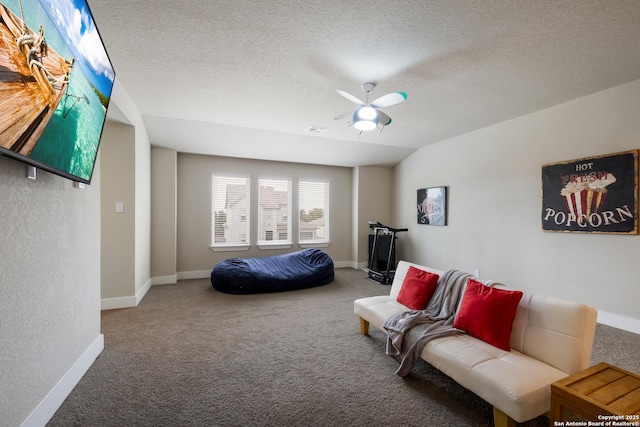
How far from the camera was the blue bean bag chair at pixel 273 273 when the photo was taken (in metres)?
4.41

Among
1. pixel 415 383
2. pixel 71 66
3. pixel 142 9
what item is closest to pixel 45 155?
pixel 71 66

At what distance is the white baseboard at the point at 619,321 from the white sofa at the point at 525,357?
2.22 m

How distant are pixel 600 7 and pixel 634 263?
2669 millimetres

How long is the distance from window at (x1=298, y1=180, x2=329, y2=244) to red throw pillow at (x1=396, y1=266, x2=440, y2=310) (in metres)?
3.81

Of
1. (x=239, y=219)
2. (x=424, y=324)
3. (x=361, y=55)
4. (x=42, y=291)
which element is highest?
(x=361, y=55)

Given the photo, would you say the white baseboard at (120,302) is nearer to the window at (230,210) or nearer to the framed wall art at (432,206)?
the window at (230,210)

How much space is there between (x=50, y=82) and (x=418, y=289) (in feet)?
9.48

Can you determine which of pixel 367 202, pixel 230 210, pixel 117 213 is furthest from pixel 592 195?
pixel 117 213

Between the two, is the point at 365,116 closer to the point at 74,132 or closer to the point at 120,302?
the point at 74,132

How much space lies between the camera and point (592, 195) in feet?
10.7

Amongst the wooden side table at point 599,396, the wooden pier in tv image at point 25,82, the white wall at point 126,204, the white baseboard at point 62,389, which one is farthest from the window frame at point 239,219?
the wooden side table at point 599,396

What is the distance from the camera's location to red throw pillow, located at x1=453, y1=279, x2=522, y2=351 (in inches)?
75.5

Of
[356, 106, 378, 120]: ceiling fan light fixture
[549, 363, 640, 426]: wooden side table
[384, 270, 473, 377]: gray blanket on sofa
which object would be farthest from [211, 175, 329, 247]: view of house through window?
[549, 363, 640, 426]: wooden side table

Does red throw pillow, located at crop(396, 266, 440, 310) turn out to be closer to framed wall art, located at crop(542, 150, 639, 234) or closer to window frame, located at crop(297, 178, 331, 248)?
framed wall art, located at crop(542, 150, 639, 234)
